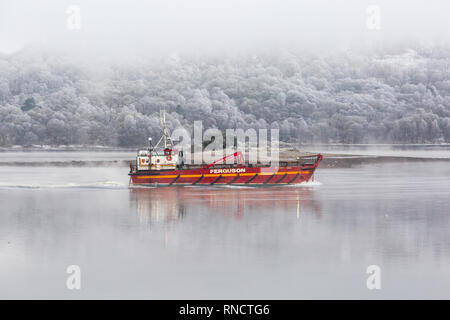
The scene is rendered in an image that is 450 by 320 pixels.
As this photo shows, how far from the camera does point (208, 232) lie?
3228 centimetres

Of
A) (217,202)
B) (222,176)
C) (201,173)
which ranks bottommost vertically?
(217,202)

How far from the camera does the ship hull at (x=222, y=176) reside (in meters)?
57.8

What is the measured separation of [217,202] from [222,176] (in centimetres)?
1215

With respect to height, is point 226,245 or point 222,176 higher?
point 222,176

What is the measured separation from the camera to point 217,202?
46.0 m

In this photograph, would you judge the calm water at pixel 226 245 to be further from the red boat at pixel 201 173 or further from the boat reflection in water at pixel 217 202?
the red boat at pixel 201 173

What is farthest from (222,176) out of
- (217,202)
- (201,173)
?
(217,202)

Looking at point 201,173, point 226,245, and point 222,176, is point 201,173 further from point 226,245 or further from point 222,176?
point 226,245

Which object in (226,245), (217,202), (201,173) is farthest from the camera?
(201,173)

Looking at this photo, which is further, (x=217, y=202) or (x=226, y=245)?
(x=217, y=202)

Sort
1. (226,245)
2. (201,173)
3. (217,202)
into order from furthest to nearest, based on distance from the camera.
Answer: (201,173)
(217,202)
(226,245)

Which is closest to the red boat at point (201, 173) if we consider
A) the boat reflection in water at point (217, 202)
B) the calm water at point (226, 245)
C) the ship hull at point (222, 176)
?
the ship hull at point (222, 176)

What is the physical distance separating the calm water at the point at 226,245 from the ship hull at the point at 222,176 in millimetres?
5997
